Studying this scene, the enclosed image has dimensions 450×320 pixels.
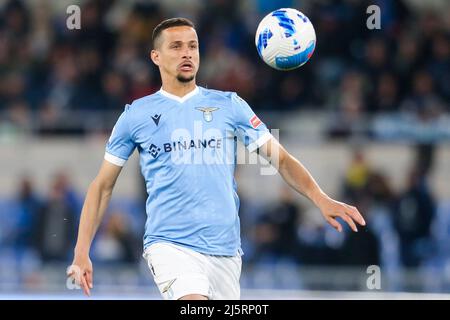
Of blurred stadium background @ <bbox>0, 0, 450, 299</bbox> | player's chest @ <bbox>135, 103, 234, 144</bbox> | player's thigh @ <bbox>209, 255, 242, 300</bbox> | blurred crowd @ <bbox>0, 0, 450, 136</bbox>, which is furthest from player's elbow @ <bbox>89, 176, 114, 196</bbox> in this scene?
blurred crowd @ <bbox>0, 0, 450, 136</bbox>

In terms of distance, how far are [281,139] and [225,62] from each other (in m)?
2.73

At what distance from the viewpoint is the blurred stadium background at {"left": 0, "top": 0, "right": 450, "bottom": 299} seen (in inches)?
506

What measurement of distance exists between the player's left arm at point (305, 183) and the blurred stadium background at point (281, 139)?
4.33 meters

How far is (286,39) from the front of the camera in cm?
744

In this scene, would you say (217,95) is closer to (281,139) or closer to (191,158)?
(191,158)

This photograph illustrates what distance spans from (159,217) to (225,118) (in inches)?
30.3

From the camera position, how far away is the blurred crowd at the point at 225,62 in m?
14.6

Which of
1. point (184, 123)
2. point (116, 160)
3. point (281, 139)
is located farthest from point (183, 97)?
point (281, 139)

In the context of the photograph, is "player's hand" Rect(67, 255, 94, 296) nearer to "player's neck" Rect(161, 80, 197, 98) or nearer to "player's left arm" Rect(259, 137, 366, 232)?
"player's neck" Rect(161, 80, 197, 98)

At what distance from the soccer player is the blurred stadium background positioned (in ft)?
13.9

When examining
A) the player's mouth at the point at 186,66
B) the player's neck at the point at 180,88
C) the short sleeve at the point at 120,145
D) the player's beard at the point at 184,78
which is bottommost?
the short sleeve at the point at 120,145

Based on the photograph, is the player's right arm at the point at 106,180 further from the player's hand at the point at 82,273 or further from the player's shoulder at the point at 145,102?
the player's hand at the point at 82,273

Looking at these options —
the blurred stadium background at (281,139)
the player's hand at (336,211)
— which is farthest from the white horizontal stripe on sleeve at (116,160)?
the blurred stadium background at (281,139)
